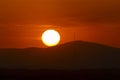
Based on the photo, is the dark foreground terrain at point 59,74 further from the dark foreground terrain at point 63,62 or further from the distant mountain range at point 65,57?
the distant mountain range at point 65,57

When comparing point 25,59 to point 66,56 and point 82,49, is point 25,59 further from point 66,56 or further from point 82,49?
point 82,49

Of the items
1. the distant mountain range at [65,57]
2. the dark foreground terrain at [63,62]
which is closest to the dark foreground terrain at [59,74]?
the dark foreground terrain at [63,62]

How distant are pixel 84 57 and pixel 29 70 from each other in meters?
5.12

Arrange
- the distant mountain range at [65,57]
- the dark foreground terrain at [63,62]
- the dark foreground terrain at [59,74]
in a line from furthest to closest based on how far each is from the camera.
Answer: the distant mountain range at [65,57]
the dark foreground terrain at [63,62]
the dark foreground terrain at [59,74]

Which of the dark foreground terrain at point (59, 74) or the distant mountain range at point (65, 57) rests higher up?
the distant mountain range at point (65, 57)

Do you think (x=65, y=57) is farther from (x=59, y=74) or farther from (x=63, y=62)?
(x=59, y=74)

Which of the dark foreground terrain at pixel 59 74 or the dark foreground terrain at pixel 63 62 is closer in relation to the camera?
the dark foreground terrain at pixel 59 74

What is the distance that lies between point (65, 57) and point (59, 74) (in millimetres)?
4675

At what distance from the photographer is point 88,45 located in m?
31.4

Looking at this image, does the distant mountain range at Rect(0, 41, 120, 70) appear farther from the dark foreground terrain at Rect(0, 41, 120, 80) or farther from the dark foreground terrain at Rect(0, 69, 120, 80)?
the dark foreground terrain at Rect(0, 69, 120, 80)

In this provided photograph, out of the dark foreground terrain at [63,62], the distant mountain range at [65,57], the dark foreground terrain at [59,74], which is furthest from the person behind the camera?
the distant mountain range at [65,57]

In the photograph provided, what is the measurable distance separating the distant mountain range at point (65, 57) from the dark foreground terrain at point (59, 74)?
955 mm

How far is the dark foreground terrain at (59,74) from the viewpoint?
75.4ft

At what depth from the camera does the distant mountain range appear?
2580 cm
